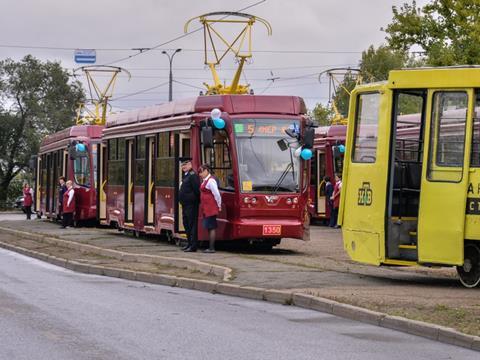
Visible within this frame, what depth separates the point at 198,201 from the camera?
2367 centimetres

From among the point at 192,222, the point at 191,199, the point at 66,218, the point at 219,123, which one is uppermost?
the point at 219,123

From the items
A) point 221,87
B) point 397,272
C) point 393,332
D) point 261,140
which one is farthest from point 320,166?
point 393,332

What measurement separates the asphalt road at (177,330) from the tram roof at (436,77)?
4016 millimetres

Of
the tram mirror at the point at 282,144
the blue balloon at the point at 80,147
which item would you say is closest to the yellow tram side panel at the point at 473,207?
the tram mirror at the point at 282,144

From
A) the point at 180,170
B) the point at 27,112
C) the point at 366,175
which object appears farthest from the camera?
the point at 27,112

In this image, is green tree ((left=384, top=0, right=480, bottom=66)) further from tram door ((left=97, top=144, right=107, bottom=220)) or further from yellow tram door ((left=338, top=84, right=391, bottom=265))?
yellow tram door ((left=338, top=84, right=391, bottom=265))

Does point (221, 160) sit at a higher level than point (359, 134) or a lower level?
lower

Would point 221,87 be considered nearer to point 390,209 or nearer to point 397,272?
point 397,272

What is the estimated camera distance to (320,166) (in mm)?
40875

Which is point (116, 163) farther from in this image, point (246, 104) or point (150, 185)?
point (246, 104)

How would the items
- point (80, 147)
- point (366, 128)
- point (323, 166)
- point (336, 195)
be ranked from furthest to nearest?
point (323, 166)
point (80, 147)
point (336, 195)
point (366, 128)

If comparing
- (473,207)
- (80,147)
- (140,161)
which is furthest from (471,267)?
(80,147)

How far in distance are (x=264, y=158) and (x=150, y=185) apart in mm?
5058

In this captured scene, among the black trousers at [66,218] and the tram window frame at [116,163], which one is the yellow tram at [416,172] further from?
the black trousers at [66,218]
